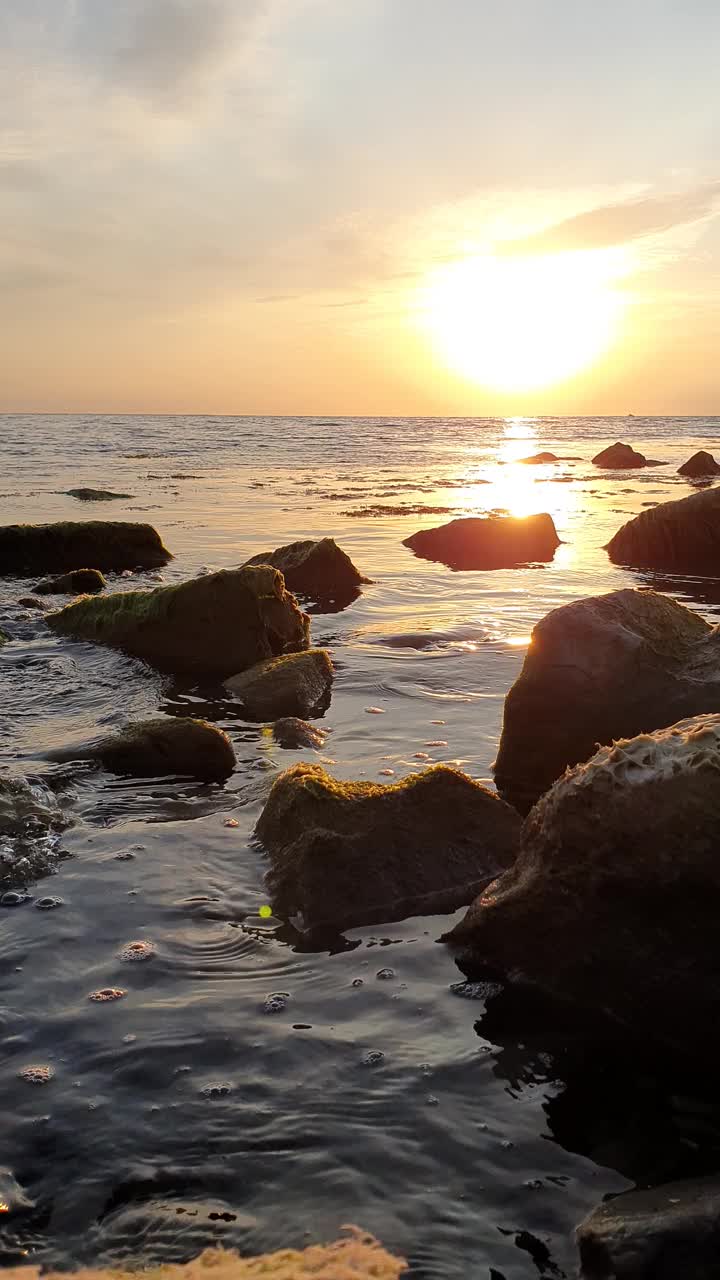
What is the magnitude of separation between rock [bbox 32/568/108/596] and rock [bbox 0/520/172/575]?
1.88 metres

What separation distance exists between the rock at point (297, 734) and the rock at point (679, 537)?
11.3 m

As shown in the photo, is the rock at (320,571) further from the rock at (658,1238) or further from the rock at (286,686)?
the rock at (658,1238)

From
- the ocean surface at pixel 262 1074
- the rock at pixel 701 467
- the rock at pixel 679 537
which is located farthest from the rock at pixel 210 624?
the rock at pixel 701 467

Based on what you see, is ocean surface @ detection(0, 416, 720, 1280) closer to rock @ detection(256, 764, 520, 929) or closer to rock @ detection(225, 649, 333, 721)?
rock @ detection(256, 764, 520, 929)

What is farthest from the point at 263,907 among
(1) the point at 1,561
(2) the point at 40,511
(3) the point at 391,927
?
(2) the point at 40,511

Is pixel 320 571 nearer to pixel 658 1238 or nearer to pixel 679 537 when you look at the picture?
pixel 679 537

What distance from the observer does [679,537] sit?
17719mm

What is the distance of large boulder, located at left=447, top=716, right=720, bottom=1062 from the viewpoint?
3.89 m

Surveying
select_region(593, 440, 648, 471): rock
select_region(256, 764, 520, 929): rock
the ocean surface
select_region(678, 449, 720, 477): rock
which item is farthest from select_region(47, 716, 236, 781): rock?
select_region(593, 440, 648, 471): rock

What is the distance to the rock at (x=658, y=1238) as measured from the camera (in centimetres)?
278

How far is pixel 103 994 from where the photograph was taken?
4.44m

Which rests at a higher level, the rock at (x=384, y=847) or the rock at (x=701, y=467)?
the rock at (x=701, y=467)

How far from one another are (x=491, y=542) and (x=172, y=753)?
12.6m

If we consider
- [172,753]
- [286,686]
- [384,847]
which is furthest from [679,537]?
[384,847]
